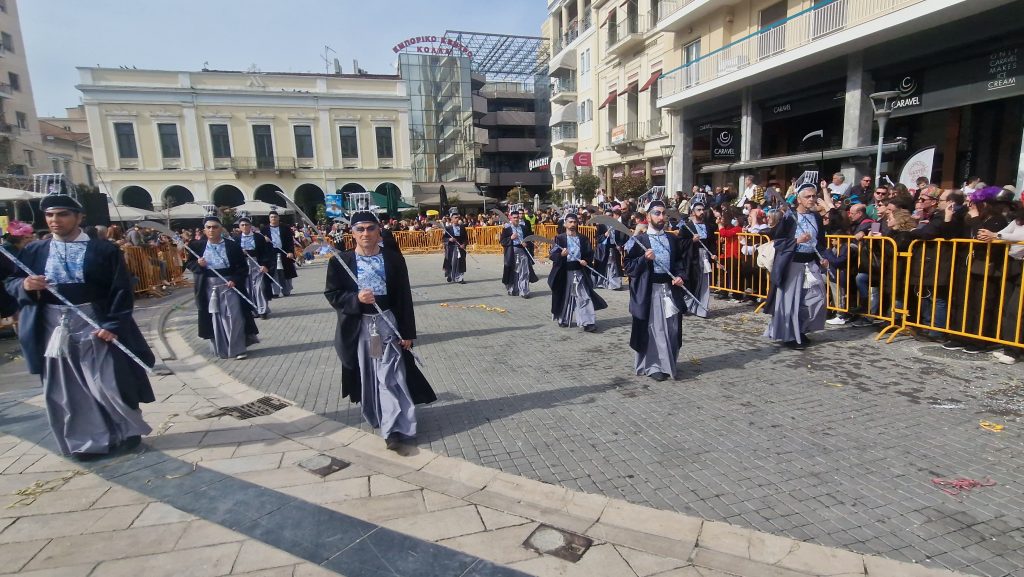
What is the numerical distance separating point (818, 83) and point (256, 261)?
16.4 metres

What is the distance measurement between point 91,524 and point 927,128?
1791 centimetres

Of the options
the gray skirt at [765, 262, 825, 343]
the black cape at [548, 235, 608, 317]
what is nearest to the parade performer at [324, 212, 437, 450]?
the black cape at [548, 235, 608, 317]

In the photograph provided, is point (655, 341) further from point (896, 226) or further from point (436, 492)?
point (896, 226)

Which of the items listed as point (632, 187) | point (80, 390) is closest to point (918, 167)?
point (632, 187)

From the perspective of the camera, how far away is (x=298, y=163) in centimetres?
3653

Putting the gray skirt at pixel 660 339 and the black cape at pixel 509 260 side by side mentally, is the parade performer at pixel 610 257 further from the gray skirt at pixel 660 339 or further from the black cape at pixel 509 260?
the gray skirt at pixel 660 339

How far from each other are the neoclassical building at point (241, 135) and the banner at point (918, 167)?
31.6 meters

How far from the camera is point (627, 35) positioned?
989 inches

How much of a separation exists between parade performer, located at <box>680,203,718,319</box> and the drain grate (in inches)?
240

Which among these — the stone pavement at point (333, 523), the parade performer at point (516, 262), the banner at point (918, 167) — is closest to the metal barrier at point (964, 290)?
the stone pavement at point (333, 523)

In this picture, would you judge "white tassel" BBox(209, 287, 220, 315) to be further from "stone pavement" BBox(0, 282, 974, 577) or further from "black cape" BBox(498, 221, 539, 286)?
"black cape" BBox(498, 221, 539, 286)

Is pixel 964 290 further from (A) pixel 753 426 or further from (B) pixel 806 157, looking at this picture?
(B) pixel 806 157

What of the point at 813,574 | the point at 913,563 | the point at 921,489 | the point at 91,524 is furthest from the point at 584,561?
the point at 91,524

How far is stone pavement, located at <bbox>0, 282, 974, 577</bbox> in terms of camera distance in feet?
9.16
